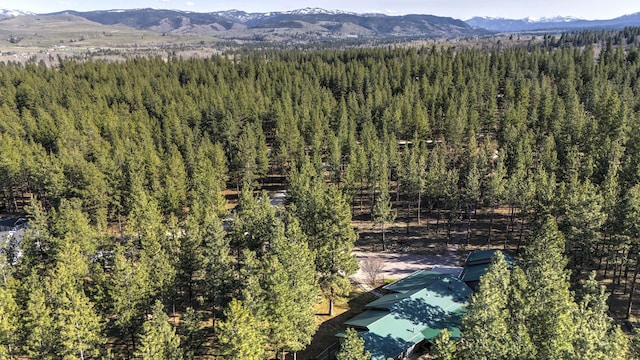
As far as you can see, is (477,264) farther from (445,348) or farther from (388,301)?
(445,348)

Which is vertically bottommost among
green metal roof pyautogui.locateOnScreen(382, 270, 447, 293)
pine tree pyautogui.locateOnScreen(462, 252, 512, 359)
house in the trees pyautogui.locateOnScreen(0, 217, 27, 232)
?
house in the trees pyautogui.locateOnScreen(0, 217, 27, 232)

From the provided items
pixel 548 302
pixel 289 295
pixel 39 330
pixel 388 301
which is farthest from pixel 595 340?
pixel 39 330

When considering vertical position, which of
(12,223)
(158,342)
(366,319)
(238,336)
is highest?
(238,336)

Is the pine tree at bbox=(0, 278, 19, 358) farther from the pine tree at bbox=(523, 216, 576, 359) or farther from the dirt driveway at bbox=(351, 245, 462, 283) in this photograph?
the pine tree at bbox=(523, 216, 576, 359)

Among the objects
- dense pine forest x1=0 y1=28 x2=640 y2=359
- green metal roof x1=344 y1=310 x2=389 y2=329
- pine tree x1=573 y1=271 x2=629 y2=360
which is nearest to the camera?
pine tree x1=573 y1=271 x2=629 y2=360

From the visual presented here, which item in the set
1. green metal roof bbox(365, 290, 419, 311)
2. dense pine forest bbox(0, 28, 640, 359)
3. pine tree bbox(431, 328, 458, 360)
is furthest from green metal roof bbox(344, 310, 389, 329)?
pine tree bbox(431, 328, 458, 360)

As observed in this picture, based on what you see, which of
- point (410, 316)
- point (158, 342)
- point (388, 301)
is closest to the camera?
point (158, 342)

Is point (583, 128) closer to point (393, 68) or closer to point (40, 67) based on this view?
point (393, 68)
